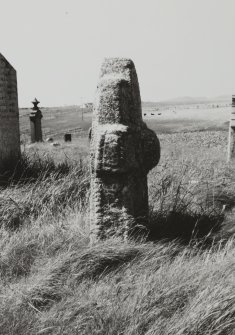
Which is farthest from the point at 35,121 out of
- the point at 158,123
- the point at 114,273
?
the point at 158,123

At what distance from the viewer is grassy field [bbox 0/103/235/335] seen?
2586 mm

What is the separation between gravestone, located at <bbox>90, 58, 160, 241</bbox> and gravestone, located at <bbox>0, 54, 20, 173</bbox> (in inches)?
142

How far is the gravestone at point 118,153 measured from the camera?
3.63m

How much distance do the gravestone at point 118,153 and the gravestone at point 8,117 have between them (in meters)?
3.61

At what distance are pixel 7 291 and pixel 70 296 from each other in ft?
1.37

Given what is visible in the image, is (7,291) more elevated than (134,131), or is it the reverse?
(134,131)

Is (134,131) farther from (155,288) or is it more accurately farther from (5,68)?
(5,68)

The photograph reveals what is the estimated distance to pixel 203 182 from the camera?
5.79 meters

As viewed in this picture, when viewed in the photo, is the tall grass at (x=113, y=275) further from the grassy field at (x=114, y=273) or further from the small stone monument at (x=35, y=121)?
the small stone monument at (x=35, y=121)

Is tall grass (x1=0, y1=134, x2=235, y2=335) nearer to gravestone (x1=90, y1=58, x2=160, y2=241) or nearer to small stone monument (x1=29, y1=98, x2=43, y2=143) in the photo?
gravestone (x1=90, y1=58, x2=160, y2=241)

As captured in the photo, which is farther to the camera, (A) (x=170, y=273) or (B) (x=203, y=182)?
(B) (x=203, y=182)

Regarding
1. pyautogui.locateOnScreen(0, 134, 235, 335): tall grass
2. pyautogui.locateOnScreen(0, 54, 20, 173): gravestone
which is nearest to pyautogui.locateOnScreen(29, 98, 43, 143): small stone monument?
pyautogui.locateOnScreen(0, 54, 20, 173): gravestone

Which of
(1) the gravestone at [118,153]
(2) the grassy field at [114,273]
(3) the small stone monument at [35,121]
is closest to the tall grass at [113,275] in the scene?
(2) the grassy field at [114,273]

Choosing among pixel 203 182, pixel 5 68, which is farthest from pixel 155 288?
pixel 5 68
